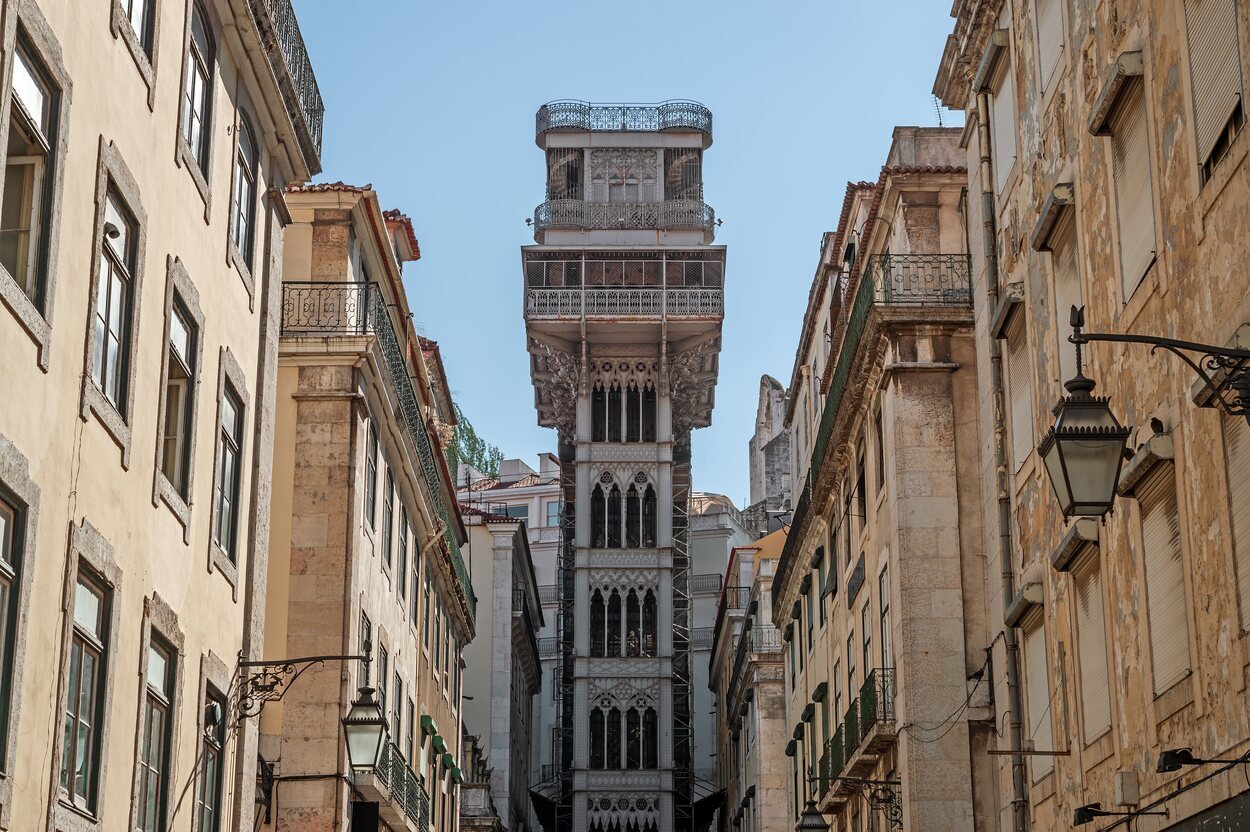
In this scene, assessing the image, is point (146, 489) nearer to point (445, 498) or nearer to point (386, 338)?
point (386, 338)

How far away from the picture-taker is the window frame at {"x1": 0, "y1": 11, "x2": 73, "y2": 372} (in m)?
11.2

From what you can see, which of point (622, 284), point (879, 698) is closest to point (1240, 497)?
point (879, 698)

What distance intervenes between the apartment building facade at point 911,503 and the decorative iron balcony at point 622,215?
4032cm

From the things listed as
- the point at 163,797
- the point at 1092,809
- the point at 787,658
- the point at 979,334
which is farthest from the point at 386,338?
the point at 787,658

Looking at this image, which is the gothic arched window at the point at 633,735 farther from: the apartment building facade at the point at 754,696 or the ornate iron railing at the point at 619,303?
the ornate iron railing at the point at 619,303

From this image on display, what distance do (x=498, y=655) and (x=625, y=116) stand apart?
27688 mm

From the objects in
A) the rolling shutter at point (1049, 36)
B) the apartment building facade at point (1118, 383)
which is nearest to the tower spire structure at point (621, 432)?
the apartment building facade at point (1118, 383)

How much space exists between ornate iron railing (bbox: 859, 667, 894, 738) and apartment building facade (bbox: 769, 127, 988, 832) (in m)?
0.03

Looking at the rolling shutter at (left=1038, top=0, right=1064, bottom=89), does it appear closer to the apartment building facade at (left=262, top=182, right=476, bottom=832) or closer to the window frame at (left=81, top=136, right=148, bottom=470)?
the window frame at (left=81, top=136, right=148, bottom=470)

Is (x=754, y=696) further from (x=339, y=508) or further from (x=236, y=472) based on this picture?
(x=236, y=472)

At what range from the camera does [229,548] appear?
17.8 metres

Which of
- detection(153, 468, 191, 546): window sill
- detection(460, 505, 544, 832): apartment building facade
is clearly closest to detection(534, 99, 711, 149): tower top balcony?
detection(460, 505, 544, 832): apartment building facade

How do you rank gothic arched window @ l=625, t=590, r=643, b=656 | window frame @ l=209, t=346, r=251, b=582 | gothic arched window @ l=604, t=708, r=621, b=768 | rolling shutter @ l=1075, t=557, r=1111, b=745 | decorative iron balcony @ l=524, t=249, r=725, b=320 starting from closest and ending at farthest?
rolling shutter @ l=1075, t=557, r=1111, b=745, window frame @ l=209, t=346, r=251, b=582, gothic arched window @ l=604, t=708, r=621, b=768, gothic arched window @ l=625, t=590, r=643, b=656, decorative iron balcony @ l=524, t=249, r=725, b=320

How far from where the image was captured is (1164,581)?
14148 mm
